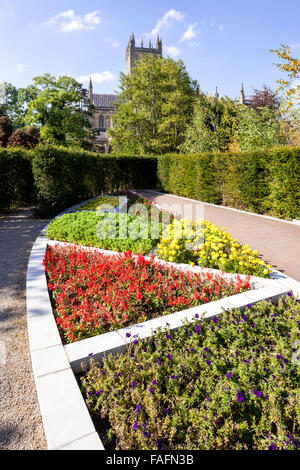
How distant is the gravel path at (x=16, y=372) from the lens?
85.0 inches

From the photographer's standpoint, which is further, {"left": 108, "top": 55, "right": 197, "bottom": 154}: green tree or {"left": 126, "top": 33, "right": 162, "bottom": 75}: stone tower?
{"left": 126, "top": 33, "right": 162, "bottom": 75}: stone tower

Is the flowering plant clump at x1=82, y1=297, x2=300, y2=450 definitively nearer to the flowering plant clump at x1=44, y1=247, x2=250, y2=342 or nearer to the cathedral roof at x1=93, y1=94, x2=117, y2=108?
the flowering plant clump at x1=44, y1=247, x2=250, y2=342

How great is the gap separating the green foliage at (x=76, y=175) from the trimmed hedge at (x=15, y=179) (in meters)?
1.78

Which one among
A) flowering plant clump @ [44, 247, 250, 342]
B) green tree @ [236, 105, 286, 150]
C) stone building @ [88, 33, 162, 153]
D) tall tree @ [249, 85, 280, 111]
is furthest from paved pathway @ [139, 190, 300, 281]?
stone building @ [88, 33, 162, 153]

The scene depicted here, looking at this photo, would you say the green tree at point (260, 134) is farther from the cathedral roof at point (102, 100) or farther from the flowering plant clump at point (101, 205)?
the cathedral roof at point (102, 100)

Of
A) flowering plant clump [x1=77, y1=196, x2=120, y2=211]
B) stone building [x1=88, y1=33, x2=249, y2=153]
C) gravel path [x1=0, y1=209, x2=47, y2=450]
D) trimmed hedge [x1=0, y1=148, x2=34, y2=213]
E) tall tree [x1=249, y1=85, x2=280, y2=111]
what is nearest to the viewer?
gravel path [x1=0, y1=209, x2=47, y2=450]

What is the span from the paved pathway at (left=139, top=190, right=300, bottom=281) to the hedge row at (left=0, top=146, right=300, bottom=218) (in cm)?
90

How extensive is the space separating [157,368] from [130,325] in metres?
0.96

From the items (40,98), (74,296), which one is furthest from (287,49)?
(40,98)

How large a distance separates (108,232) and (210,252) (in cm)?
245

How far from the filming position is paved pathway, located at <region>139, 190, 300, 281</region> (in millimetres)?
5820

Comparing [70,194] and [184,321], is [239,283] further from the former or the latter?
[70,194]

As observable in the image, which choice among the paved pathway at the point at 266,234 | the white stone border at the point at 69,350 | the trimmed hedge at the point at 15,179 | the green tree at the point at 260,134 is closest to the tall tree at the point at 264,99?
the green tree at the point at 260,134

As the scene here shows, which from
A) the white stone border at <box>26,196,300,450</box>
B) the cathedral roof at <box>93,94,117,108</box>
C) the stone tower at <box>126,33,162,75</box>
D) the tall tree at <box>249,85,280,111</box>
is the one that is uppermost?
the stone tower at <box>126,33,162,75</box>
